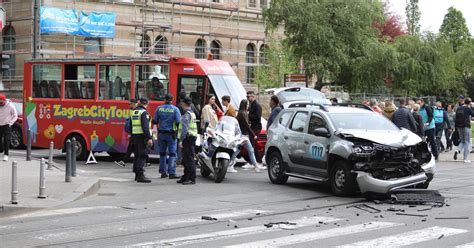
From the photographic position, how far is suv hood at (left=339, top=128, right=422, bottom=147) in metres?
12.8

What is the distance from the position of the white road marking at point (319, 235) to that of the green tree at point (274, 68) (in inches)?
1553

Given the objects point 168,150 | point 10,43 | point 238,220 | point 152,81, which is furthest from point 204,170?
point 10,43

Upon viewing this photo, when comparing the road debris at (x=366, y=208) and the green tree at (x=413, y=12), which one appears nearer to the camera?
the road debris at (x=366, y=208)

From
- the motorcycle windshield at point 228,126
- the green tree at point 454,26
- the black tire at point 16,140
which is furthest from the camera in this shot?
the green tree at point 454,26

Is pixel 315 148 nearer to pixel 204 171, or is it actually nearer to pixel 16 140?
pixel 204 171

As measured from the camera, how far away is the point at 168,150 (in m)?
16.5

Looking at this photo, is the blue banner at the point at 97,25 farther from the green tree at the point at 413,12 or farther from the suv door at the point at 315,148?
the green tree at the point at 413,12

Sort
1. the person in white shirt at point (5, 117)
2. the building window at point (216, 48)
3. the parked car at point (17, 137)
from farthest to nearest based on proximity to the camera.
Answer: the building window at point (216, 48)
the parked car at point (17, 137)
the person in white shirt at point (5, 117)

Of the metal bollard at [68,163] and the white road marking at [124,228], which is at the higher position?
the metal bollard at [68,163]

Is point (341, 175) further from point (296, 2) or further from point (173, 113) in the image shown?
point (296, 2)

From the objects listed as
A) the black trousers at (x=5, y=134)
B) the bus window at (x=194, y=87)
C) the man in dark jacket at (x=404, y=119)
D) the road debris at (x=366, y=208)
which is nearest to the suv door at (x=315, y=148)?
the road debris at (x=366, y=208)

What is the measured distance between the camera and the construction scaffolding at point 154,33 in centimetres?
3928

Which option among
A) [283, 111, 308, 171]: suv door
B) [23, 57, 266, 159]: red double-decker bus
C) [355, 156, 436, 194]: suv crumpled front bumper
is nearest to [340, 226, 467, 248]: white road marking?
[355, 156, 436, 194]: suv crumpled front bumper

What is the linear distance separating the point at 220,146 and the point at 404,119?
229 inches
